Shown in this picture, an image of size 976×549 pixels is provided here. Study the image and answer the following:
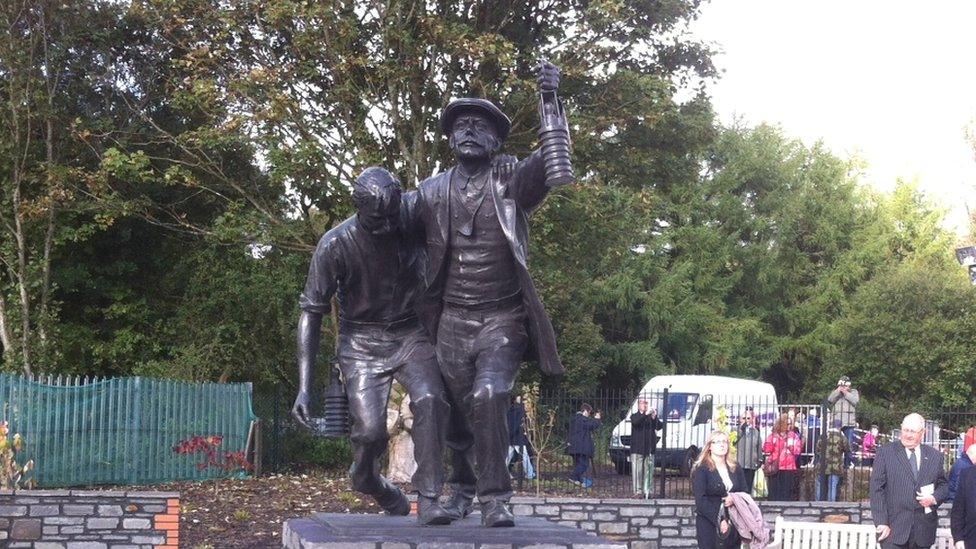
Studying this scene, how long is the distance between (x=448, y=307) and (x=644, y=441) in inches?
422

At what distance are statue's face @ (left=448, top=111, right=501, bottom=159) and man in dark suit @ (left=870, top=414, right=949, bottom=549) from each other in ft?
15.0

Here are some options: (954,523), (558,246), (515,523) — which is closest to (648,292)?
(558,246)

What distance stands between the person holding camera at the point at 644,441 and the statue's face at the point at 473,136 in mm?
10745

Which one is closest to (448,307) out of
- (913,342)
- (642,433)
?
(642,433)

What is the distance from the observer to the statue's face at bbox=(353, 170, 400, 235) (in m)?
7.20

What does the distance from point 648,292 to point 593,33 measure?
70.2ft

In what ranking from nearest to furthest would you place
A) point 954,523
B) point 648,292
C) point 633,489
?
point 954,523, point 633,489, point 648,292

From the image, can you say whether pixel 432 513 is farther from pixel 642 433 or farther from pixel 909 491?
pixel 642 433

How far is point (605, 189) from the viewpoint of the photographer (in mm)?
21438

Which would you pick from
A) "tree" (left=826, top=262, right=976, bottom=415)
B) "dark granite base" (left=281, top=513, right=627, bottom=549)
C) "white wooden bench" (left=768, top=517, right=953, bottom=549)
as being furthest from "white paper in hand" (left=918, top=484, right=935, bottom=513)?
"tree" (left=826, top=262, right=976, bottom=415)

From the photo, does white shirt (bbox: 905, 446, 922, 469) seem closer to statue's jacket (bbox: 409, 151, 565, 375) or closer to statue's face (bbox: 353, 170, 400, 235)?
statue's jacket (bbox: 409, 151, 565, 375)

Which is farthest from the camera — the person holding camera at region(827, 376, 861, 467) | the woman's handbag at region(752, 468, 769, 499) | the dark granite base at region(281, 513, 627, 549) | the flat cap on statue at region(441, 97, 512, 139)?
the woman's handbag at region(752, 468, 769, 499)

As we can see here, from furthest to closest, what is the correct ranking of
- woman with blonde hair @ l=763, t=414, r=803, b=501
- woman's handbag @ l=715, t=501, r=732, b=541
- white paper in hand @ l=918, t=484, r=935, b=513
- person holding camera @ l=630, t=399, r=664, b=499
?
person holding camera @ l=630, t=399, r=664, b=499, woman with blonde hair @ l=763, t=414, r=803, b=501, woman's handbag @ l=715, t=501, r=732, b=541, white paper in hand @ l=918, t=484, r=935, b=513

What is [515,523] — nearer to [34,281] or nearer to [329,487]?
[329,487]
